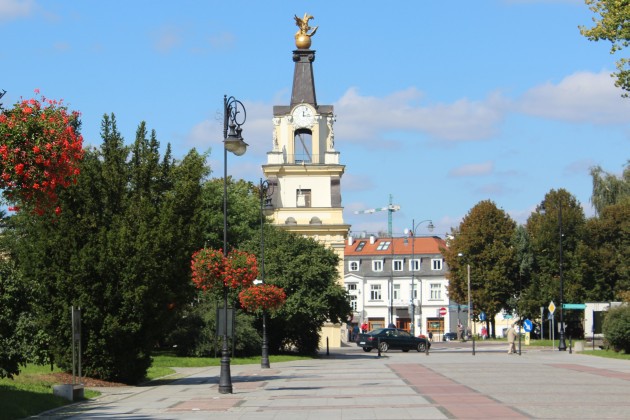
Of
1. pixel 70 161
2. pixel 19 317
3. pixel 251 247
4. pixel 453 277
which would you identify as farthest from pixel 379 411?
pixel 453 277

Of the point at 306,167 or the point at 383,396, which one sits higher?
the point at 306,167

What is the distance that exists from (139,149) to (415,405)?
1389 cm

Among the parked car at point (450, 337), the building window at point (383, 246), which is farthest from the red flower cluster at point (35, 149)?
the building window at point (383, 246)

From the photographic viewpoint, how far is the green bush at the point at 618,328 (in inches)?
1873

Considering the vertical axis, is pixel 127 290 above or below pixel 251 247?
below

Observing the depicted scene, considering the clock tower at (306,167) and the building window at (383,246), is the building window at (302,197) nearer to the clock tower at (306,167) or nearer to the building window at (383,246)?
the clock tower at (306,167)

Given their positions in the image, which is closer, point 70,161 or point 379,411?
point 70,161

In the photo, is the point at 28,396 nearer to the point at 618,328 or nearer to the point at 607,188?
the point at 618,328

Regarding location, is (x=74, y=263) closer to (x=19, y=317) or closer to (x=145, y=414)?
(x=19, y=317)

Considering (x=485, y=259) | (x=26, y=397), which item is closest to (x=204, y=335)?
(x=26, y=397)

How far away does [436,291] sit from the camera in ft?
403

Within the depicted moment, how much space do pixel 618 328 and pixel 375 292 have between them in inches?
3045

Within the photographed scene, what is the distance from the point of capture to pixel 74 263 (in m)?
28.3

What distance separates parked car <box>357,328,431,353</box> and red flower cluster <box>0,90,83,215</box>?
47.5 metres
